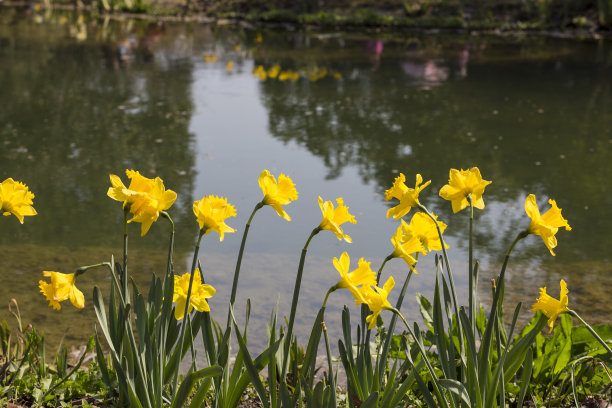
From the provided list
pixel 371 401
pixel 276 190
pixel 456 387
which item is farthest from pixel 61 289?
pixel 456 387

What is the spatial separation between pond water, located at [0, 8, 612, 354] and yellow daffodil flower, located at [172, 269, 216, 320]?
1.82 meters

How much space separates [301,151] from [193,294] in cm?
586

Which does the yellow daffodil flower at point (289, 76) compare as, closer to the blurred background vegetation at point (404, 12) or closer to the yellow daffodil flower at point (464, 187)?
the blurred background vegetation at point (404, 12)

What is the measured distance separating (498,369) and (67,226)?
424cm

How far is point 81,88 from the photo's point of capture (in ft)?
36.1

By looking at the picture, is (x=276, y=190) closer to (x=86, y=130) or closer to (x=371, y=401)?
(x=371, y=401)

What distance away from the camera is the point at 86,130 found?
28.4 ft

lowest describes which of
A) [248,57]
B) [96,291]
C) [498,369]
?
[248,57]

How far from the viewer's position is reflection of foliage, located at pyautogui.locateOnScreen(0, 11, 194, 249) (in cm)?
612

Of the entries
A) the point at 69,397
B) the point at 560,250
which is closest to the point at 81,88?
the point at 560,250

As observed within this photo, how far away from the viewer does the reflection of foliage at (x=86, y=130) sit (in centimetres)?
612

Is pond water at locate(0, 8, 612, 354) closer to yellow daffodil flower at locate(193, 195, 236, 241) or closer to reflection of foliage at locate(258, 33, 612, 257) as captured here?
reflection of foliage at locate(258, 33, 612, 257)

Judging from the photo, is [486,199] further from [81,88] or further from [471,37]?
[471,37]

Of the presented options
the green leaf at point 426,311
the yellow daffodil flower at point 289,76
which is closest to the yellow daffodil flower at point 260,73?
the yellow daffodil flower at point 289,76
